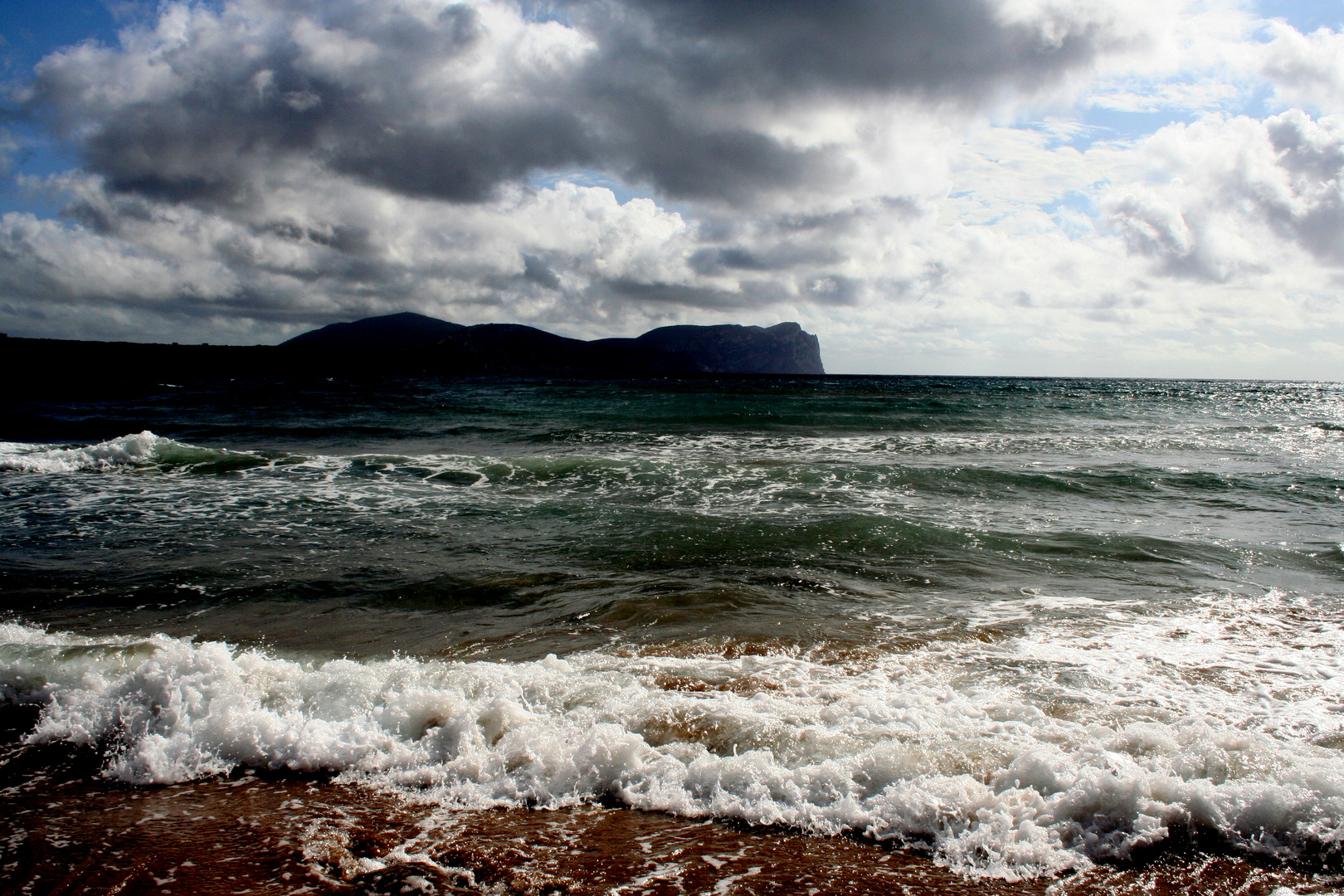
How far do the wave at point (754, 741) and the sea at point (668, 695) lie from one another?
0.02 metres

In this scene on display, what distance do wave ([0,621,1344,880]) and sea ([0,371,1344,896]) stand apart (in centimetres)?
2

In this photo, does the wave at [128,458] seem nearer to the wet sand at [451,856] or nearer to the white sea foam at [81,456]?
the white sea foam at [81,456]

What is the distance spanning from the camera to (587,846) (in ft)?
11.0

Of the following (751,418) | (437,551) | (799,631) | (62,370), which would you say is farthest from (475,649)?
(62,370)

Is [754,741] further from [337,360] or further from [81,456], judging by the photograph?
[337,360]

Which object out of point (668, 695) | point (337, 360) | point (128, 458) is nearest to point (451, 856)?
point (668, 695)

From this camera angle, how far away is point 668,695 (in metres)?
4.74

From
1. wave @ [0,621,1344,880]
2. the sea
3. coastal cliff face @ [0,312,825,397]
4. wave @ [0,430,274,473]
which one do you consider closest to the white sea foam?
wave @ [0,430,274,473]

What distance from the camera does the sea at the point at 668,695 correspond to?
10.8 ft

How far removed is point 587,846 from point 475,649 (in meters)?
2.74

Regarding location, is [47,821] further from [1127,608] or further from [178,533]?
[1127,608]

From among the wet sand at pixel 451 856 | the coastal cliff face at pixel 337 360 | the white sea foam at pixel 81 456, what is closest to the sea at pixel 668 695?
the wet sand at pixel 451 856

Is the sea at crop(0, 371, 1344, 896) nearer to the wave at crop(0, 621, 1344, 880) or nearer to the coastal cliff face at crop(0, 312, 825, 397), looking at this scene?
the wave at crop(0, 621, 1344, 880)

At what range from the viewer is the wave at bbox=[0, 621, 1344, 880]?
3.53 m
